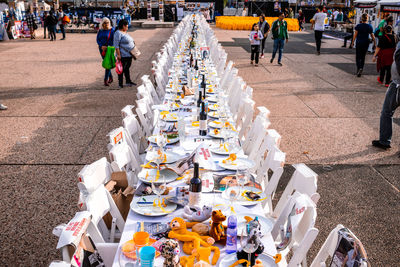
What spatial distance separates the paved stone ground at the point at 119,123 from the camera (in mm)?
4293

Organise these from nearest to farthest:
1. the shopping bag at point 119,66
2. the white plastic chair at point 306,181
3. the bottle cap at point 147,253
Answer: the bottle cap at point 147,253 < the white plastic chair at point 306,181 < the shopping bag at point 119,66

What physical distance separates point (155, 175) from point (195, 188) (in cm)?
80

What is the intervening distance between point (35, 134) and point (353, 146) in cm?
579


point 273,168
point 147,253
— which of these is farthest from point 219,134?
point 147,253

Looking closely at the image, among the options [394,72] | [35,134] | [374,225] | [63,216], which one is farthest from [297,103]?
[63,216]

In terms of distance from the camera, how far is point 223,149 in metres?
4.02

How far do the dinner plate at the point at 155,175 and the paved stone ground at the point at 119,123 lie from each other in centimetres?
129

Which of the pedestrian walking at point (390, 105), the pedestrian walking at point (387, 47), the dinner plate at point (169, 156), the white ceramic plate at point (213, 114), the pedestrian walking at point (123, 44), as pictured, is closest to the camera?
the dinner plate at point (169, 156)

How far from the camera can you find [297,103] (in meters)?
9.34

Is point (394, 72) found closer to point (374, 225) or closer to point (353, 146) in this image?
point (353, 146)

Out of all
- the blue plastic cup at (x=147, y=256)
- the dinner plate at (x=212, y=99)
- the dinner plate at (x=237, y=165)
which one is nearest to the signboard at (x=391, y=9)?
the dinner plate at (x=212, y=99)

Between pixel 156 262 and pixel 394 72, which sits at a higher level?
pixel 394 72

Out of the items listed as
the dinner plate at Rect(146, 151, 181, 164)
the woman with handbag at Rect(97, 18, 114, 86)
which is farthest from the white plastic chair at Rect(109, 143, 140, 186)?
the woman with handbag at Rect(97, 18, 114, 86)

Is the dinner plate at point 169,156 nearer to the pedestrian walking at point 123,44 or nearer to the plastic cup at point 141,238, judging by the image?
the plastic cup at point 141,238
